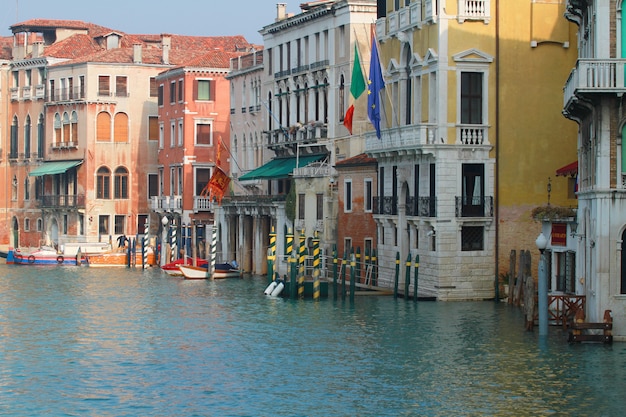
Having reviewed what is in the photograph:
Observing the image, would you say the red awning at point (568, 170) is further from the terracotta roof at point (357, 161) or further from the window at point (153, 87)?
the window at point (153, 87)

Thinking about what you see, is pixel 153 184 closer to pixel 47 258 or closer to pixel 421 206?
pixel 47 258

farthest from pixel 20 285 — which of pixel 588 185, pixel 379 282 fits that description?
pixel 588 185

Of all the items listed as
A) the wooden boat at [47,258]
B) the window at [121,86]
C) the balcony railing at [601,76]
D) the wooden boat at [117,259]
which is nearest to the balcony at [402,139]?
the balcony railing at [601,76]

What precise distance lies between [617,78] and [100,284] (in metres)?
28.1

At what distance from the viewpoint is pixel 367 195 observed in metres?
46.0

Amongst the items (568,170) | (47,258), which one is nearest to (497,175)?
(568,170)

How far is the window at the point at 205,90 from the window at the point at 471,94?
93.5 feet

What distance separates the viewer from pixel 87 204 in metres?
71.3

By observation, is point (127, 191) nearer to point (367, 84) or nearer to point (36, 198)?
point (36, 198)

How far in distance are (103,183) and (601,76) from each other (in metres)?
47.7

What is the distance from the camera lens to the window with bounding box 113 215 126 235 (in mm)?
72188

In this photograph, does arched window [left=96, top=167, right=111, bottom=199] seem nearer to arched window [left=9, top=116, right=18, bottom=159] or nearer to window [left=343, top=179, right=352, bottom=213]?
arched window [left=9, top=116, right=18, bottom=159]

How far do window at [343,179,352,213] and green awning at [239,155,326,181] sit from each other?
3969 mm

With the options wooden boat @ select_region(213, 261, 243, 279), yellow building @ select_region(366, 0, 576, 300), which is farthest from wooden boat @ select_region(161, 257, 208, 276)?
yellow building @ select_region(366, 0, 576, 300)
